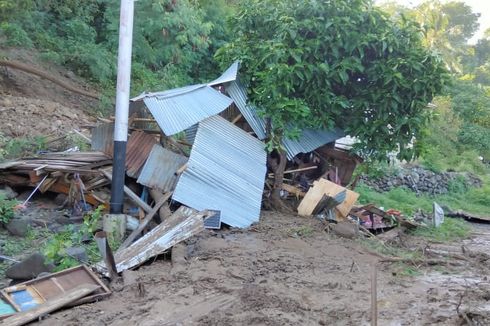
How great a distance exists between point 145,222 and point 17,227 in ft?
6.23

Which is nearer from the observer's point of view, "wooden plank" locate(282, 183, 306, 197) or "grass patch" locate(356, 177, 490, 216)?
"wooden plank" locate(282, 183, 306, 197)

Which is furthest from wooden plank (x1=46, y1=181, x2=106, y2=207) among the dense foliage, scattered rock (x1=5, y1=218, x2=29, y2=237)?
the dense foliage

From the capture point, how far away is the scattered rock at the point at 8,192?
8.27 metres

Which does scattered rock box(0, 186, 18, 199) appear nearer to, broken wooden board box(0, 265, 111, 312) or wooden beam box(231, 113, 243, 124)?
broken wooden board box(0, 265, 111, 312)

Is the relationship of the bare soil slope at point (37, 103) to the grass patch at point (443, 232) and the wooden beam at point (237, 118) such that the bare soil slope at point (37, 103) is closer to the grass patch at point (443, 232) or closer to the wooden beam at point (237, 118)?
the wooden beam at point (237, 118)

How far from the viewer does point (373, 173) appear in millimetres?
10523

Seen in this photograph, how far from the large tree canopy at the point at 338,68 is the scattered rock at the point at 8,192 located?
186 inches

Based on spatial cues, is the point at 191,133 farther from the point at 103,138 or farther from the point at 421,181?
the point at 421,181

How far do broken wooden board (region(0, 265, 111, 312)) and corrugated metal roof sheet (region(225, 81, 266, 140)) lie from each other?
15.8 ft

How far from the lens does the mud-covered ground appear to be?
4.77 metres

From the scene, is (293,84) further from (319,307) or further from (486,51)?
(486,51)

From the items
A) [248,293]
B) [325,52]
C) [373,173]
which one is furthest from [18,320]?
[373,173]

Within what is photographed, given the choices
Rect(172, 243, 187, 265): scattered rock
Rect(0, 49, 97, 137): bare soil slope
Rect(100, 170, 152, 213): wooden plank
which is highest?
Rect(0, 49, 97, 137): bare soil slope

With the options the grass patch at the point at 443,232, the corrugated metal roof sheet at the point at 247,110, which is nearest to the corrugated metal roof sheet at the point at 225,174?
the corrugated metal roof sheet at the point at 247,110
